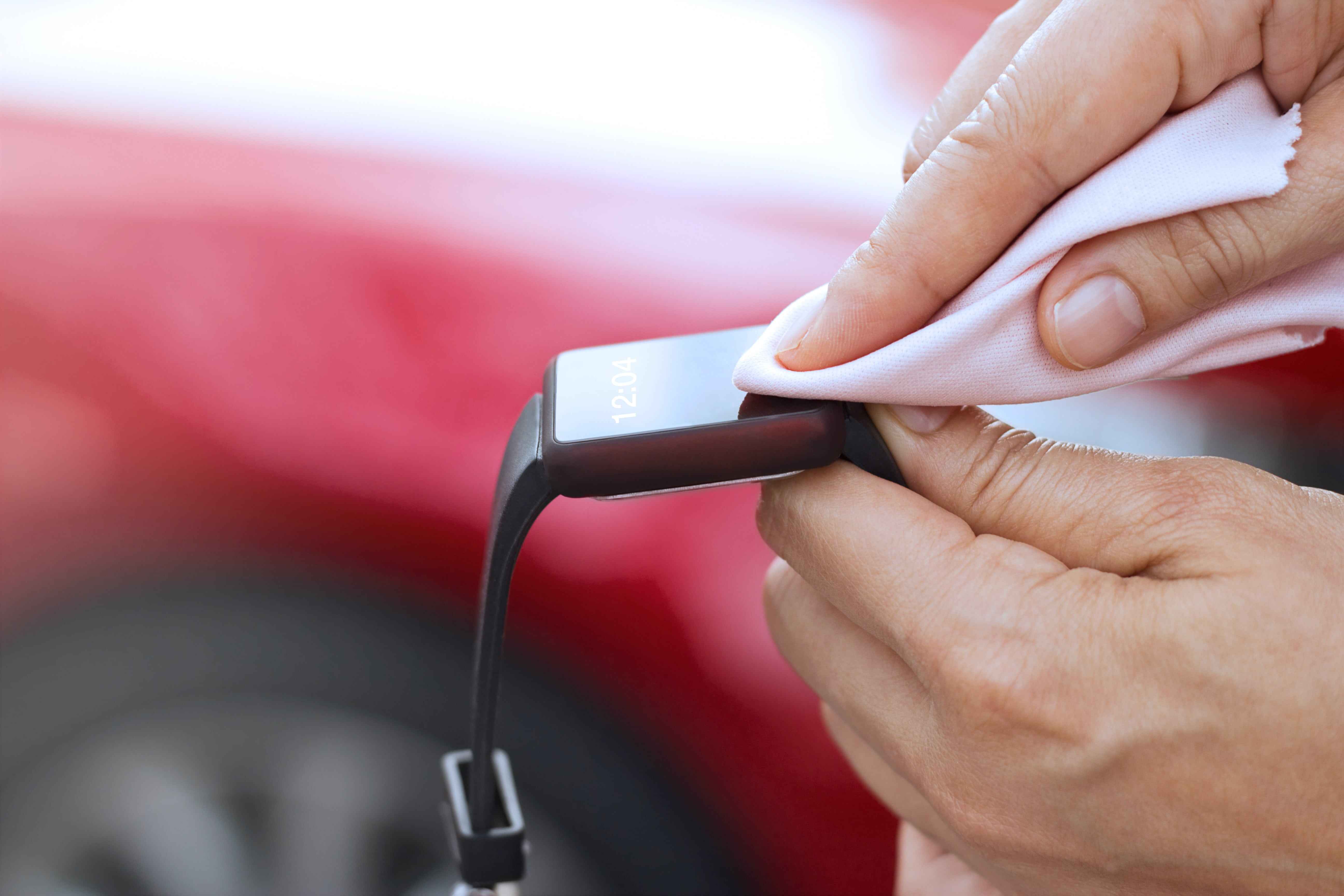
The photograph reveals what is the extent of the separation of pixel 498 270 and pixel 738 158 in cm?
30

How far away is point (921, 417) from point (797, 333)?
10 cm

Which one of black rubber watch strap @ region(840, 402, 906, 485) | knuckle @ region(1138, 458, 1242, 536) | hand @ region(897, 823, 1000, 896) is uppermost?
black rubber watch strap @ region(840, 402, 906, 485)

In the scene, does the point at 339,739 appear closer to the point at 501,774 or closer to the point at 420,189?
the point at 501,774

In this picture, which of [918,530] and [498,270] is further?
[498,270]

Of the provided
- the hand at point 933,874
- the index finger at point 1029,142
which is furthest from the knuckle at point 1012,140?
the hand at point 933,874

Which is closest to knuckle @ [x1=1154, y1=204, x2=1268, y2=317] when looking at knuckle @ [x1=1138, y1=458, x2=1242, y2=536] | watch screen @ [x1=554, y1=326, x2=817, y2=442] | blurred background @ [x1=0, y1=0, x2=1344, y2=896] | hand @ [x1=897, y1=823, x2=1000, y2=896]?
knuckle @ [x1=1138, y1=458, x2=1242, y2=536]

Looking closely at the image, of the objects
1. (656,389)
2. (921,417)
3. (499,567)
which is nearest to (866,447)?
(921,417)

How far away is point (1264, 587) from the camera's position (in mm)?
559

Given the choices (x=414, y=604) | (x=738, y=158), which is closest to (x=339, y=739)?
(x=414, y=604)

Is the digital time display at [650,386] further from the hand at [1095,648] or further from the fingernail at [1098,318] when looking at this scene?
the fingernail at [1098,318]

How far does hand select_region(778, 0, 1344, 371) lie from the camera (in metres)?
0.58

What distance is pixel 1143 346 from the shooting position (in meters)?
0.64

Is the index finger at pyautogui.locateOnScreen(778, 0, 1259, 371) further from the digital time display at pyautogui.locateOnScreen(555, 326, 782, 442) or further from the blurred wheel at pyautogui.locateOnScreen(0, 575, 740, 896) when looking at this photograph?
the blurred wheel at pyautogui.locateOnScreen(0, 575, 740, 896)

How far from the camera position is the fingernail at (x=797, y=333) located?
637 millimetres
